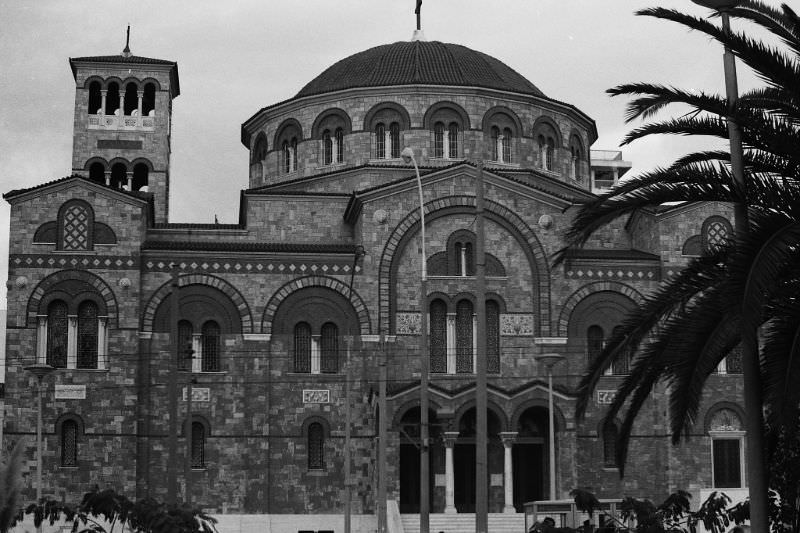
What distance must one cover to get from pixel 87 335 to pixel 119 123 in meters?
11.0

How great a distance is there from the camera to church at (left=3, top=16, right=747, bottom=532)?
4662 cm

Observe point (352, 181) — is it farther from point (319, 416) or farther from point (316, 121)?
point (319, 416)

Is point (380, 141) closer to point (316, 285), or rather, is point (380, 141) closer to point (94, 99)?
point (316, 285)

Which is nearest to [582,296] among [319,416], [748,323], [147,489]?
[319,416]

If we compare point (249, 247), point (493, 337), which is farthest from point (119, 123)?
point (493, 337)

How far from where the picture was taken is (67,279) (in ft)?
155

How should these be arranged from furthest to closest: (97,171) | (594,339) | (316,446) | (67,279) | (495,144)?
(495,144) → (97,171) → (594,339) → (316,446) → (67,279)

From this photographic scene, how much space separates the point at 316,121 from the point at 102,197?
1171 centimetres

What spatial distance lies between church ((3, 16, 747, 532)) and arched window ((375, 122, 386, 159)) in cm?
467

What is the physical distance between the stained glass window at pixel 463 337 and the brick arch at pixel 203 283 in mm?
7390

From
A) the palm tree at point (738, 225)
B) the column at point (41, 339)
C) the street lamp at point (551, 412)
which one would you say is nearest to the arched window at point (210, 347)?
the column at point (41, 339)

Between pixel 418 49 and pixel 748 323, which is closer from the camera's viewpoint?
pixel 748 323

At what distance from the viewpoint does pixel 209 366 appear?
48.0 m

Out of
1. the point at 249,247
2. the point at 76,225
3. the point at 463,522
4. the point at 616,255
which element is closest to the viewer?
the point at 463,522
